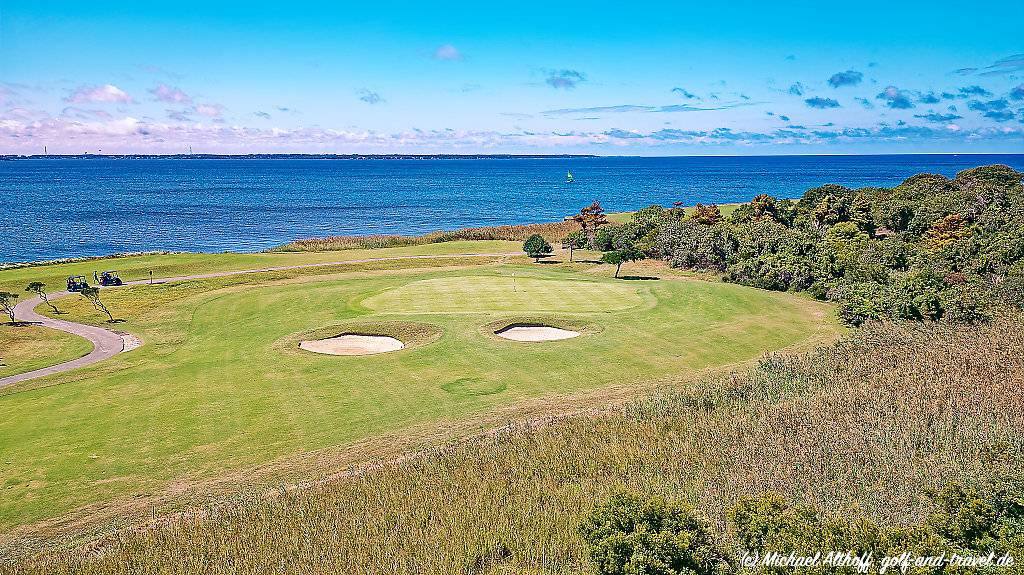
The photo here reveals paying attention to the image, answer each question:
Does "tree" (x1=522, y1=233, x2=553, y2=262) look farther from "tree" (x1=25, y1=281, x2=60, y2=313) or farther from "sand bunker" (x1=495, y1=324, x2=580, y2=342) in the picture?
"tree" (x1=25, y1=281, x2=60, y2=313)

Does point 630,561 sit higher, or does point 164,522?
point 630,561

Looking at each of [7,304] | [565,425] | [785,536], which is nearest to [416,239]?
[7,304]

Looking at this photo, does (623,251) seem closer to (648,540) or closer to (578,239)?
(578,239)

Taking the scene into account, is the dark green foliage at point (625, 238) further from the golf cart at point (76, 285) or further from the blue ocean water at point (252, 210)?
the blue ocean water at point (252, 210)

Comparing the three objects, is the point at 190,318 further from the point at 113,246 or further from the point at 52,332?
the point at 113,246

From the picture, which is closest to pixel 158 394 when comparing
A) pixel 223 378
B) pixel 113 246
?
pixel 223 378
